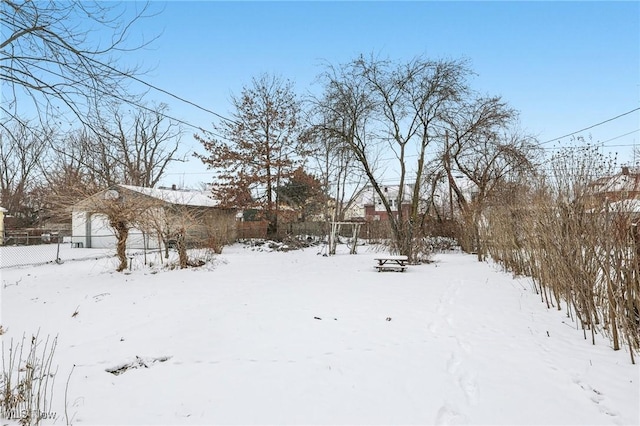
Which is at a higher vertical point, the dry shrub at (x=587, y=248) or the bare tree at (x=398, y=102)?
the bare tree at (x=398, y=102)

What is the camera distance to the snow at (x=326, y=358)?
2.96 m

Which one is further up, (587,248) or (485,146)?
(485,146)

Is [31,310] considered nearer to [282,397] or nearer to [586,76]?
[282,397]

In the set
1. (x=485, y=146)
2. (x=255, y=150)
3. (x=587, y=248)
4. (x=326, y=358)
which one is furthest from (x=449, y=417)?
(x=255, y=150)

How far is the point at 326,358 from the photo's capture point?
410 cm

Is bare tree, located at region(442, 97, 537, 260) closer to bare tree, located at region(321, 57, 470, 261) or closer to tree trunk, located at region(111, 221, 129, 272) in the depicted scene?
bare tree, located at region(321, 57, 470, 261)

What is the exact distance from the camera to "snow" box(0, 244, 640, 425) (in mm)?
2961

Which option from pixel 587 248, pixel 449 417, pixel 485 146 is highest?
pixel 485 146

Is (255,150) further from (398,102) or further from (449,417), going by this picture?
(449,417)

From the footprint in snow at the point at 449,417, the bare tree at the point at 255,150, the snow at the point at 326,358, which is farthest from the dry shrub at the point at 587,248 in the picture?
the bare tree at the point at 255,150

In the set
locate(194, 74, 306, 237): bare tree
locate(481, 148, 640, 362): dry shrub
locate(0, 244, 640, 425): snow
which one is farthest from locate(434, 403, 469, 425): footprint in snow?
locate(194, 74, 306, 237): bare tree

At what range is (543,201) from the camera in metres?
5.65

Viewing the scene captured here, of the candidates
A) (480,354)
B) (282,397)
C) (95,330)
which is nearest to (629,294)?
(480,354)

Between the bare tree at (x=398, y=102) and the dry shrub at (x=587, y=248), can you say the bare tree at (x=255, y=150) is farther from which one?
the dry shrub at (x=587, y=248)
